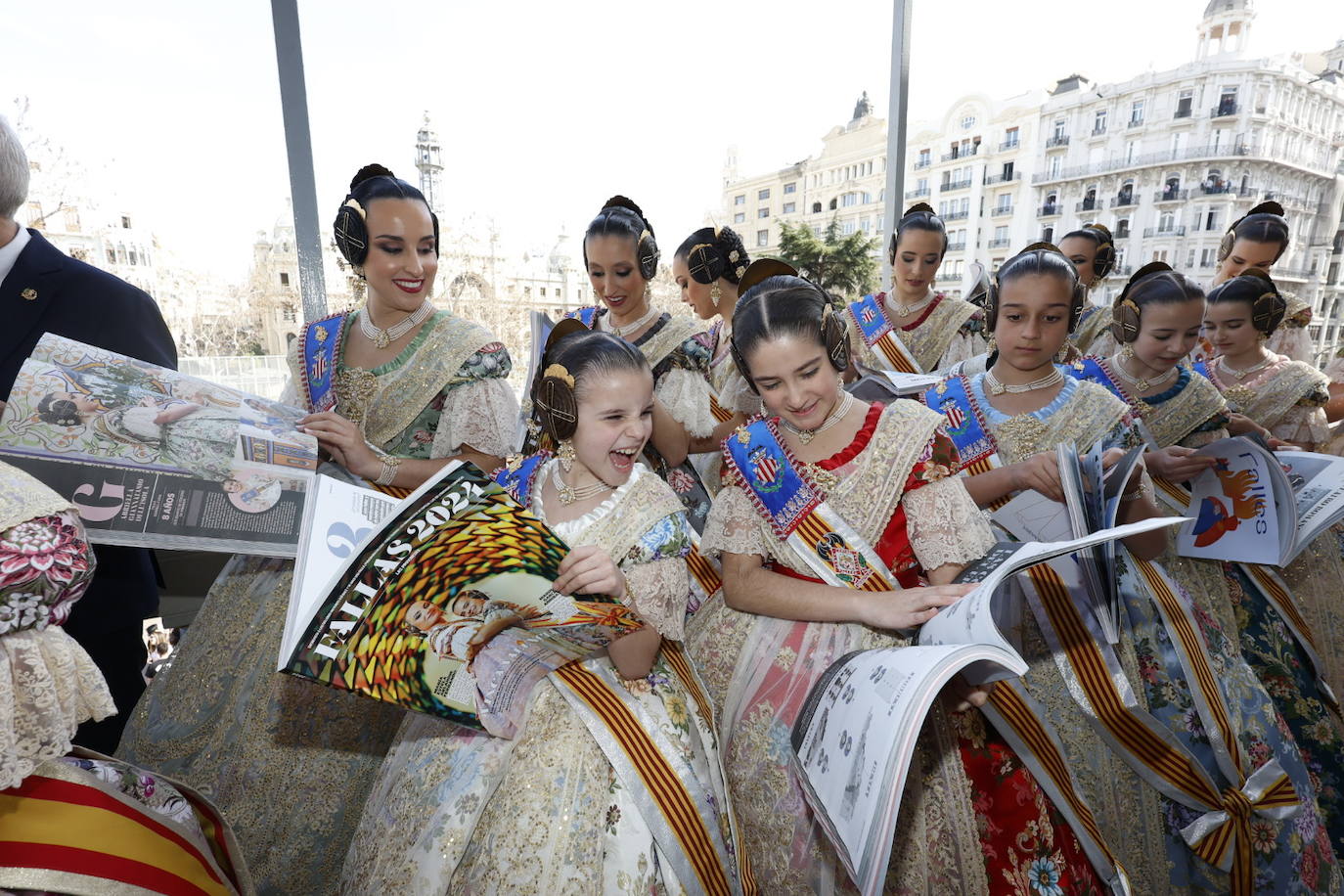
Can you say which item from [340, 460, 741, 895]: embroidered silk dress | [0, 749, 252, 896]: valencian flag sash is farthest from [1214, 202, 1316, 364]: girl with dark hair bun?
[0, 749, 252, 896]: valencian flag sash

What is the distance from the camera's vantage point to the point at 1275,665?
182cm

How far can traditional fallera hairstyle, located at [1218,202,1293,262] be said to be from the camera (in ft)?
9.07

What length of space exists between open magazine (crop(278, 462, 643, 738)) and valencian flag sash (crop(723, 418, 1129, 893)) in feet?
1.44

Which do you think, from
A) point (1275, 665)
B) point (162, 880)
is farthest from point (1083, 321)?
point (162, 880)

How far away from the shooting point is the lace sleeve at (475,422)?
5.60 ft

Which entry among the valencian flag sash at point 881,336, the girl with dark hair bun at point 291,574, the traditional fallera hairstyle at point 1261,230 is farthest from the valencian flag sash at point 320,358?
the traditional fallera hairstyle at point 1261,230

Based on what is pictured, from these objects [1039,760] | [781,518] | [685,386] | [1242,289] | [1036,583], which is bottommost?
[1039,760]

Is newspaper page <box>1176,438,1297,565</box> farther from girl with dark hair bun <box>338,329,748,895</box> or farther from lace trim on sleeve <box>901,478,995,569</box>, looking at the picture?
girl with dark hair bun <box>338,329,748,895</box>

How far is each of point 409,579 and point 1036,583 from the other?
138cm

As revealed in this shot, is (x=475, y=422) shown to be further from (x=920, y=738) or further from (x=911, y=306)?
(x=911, y=306)

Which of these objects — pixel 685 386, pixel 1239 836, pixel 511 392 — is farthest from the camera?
pixel 685 386

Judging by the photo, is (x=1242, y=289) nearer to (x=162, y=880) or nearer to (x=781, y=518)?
(x=781, y=518)

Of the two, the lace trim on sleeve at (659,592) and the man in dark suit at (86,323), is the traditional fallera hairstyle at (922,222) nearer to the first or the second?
the lace trim on sleeve at (659,592)

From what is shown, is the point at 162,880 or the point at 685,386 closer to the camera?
the point at 162,880
